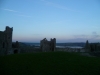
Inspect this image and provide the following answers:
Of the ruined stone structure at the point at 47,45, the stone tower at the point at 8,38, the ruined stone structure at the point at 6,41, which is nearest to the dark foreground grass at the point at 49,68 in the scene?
the ruined stone structure at the point at 6,41

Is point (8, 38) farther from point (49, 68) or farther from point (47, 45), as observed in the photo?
point (49, 68)

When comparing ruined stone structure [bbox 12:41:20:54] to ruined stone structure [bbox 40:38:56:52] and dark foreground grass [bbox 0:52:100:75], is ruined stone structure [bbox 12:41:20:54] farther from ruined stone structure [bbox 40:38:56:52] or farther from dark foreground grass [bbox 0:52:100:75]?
dark foreground grass [bbox 0:52:100:75]

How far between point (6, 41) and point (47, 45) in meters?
13.8

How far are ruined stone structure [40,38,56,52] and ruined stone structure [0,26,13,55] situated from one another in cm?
1057

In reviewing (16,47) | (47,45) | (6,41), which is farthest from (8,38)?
(47,45)

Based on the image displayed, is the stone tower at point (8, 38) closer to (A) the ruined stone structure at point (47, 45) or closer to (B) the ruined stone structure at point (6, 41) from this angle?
(B) the ruined stone structure at point (6, 41)

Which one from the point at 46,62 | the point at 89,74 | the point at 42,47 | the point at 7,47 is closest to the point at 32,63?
the point at 46,62

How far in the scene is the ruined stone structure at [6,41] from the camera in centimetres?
4417

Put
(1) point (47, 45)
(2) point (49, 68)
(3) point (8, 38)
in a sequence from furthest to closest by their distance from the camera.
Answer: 1. (1) point (47, 45)
2. (3) point (8, 38)
3. (2) point (49, 68)

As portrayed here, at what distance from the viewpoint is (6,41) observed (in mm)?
45656

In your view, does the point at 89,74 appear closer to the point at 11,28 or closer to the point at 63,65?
the point at 63,65

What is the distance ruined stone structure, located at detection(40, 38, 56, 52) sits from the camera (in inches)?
2059

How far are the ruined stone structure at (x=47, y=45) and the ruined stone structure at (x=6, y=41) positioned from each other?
416 inches

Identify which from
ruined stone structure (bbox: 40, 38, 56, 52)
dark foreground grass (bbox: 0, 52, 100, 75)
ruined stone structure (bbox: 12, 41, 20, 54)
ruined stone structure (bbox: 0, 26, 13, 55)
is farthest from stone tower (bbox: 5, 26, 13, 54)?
dark foreground grass (bbox: 0, 52, 100, 75)
